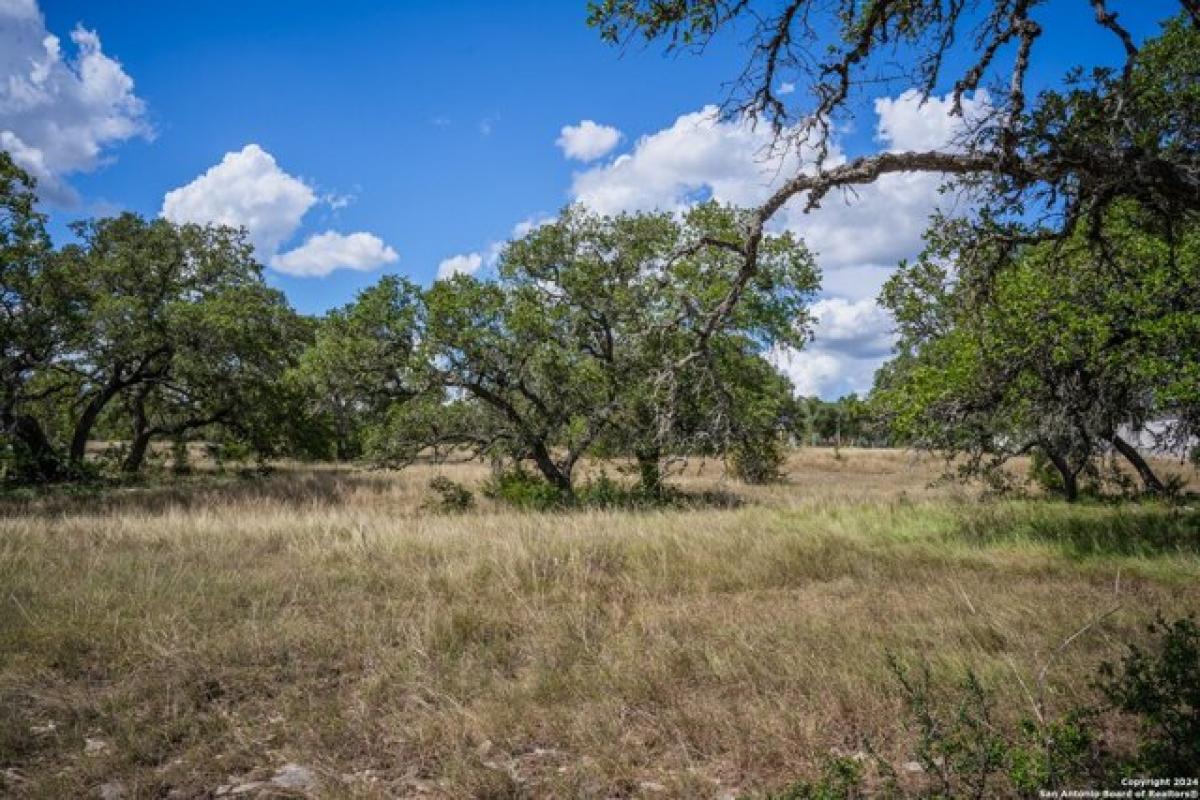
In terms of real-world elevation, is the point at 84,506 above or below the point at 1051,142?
below

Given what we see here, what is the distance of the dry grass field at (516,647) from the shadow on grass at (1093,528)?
17 centimetres

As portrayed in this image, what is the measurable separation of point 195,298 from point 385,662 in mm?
→ 22069

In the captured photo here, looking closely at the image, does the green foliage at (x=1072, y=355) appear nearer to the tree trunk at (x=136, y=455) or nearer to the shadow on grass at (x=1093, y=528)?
the shadow on grass at (x=1093, y=528)

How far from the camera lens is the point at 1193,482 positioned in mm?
26578

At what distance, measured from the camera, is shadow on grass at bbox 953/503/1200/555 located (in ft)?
29.7

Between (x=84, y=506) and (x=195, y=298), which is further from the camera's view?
(x=195, y=298)

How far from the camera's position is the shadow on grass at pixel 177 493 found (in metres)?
15.6

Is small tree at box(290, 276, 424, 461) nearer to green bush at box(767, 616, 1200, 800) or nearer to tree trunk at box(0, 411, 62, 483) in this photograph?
tree trunk at box(0, 411, 62, 483)

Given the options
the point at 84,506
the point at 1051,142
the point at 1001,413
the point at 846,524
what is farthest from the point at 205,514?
the point at 1001,413

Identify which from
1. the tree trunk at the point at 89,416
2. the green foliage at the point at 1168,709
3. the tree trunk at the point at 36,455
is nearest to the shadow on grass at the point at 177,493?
the tree trunk at the point at 36,455

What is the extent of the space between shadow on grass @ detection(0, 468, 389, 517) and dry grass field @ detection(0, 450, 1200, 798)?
6.08m

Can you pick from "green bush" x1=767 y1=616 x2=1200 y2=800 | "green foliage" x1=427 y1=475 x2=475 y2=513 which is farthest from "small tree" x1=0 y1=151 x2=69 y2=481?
"green bush" x1=767 y1=616 x2=1200 y2=800

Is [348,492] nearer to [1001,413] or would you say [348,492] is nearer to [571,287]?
[571,287]

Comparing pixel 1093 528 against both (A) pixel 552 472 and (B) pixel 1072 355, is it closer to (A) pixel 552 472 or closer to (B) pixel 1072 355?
(B) pixel 1072 355
